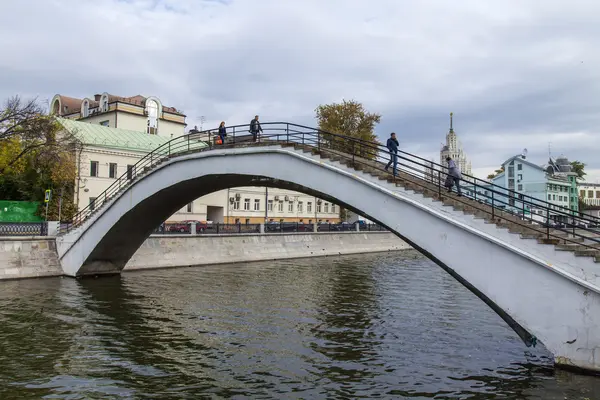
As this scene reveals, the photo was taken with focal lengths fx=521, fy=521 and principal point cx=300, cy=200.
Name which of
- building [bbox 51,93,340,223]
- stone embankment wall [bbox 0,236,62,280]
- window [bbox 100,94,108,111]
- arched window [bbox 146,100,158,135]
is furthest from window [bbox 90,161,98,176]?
window [bbox 100,94,108,111]

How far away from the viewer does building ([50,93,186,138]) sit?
2421 inches

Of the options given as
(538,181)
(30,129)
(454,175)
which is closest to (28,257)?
(30,129)

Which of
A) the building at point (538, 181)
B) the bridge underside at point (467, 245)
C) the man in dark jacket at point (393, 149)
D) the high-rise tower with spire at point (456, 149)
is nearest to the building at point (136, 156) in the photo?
the bridge underside at point (467, 245)

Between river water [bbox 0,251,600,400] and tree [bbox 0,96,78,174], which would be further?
tree [bbox 0,96,78,174]

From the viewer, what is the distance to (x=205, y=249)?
36.7 meters

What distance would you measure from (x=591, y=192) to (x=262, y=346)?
163 m

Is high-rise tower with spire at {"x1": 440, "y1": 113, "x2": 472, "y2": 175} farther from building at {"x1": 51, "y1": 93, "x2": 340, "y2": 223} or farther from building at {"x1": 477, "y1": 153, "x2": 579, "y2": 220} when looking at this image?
building at {"x1": 51, "y1": 93, "x2": 340, "y2": 223}

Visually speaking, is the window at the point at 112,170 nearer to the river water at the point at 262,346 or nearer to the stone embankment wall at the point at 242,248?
Result: the stone embankment wall at the point at 242,248

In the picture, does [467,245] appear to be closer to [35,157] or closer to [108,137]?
[35,157]

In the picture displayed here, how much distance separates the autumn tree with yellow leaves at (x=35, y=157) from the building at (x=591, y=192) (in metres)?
146

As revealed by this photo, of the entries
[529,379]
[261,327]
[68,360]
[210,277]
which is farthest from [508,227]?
[210,277]

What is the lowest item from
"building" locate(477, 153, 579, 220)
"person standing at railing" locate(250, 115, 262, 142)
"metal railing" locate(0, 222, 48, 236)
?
"metal railing" locate(0, 222, 48, 236)

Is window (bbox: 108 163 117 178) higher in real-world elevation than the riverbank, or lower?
higher

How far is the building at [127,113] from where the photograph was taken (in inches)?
2421
